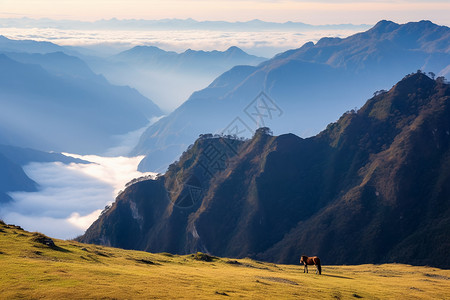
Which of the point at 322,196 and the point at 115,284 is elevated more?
the point at 322,196

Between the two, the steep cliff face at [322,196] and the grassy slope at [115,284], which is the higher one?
the steep cliff face at [322,196]

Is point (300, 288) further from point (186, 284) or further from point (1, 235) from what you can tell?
point (1, 235)

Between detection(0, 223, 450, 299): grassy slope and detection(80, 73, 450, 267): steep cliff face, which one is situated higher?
detection(80, 73, 450, 267): steep cliff face

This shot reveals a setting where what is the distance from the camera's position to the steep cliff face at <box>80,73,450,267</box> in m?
131

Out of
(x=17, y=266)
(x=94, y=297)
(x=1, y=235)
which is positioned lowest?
(x=94, y=297)

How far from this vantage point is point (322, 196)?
163 meters

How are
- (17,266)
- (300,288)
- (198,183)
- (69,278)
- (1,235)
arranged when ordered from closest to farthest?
(69,278) < (17,266) < (300,288) < (1,235) < (198,183)

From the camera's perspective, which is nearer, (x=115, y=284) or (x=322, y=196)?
(x=115, y=284)

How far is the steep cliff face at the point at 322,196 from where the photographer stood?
429ft

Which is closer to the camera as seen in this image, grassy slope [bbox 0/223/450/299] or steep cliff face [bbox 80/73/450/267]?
grassy slope [bbox 0/223/450/299]

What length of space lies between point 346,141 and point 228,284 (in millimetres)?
141565

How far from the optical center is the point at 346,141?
17112cm

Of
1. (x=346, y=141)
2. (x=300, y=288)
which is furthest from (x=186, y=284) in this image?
(x=346, y=141)

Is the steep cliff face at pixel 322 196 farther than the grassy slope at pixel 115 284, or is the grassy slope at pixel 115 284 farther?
the steep cliff face at pixel 322 196
